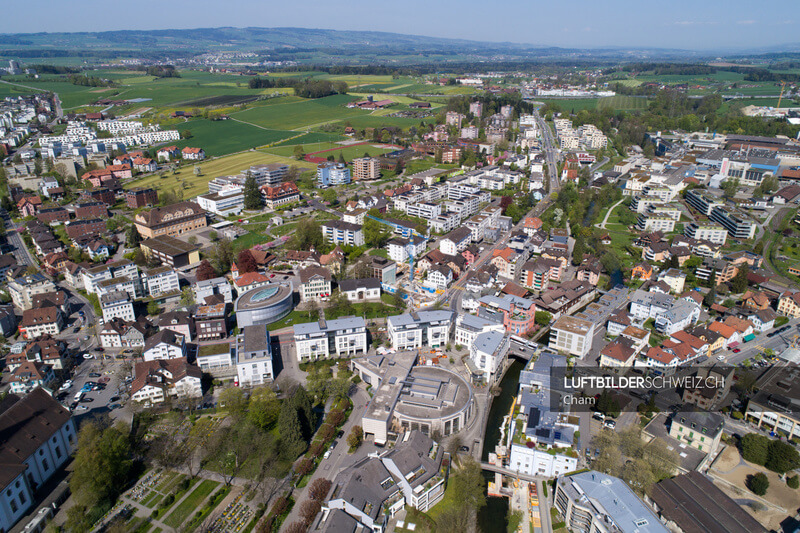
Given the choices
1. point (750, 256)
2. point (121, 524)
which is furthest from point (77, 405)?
point (750, 256)

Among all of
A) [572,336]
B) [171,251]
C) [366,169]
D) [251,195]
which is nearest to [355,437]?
[572,336]

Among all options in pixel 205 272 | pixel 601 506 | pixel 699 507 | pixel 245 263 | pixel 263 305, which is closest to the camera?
pixel 601 506

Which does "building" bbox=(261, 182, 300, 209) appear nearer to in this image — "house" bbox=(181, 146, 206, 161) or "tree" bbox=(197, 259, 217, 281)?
"tree" bbox=(197, 259, 217, 281)

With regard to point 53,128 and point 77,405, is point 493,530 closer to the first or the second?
point 77,405

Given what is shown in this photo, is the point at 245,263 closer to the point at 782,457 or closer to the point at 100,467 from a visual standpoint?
the point at 100,467

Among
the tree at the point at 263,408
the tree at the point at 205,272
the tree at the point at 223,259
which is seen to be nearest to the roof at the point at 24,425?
the tree at the point at 263,408

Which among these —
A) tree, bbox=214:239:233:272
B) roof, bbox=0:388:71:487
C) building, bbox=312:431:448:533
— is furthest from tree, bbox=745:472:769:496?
tree, bbox=214:239:233:272
